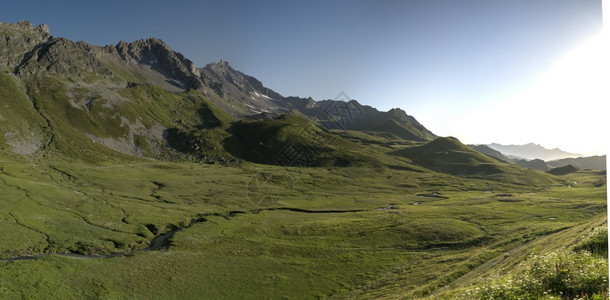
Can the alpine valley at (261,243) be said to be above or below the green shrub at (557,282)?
below

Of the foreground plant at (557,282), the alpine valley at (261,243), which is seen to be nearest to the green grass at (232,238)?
the alpine valley at (261,243)

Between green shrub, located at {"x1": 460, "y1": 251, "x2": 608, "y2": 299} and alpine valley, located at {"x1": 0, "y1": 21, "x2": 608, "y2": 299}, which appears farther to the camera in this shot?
alpine valley, located at {"x1": 0, "y1": 21, "x2": 608, "y2": 299}

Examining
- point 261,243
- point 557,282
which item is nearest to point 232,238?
point 261,243

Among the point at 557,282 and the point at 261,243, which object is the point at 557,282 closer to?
the point at 557,282

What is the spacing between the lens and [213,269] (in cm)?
5769

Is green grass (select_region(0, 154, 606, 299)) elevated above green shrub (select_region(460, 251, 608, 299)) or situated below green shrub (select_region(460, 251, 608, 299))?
below

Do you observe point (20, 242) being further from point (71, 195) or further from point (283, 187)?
point (283, 187)

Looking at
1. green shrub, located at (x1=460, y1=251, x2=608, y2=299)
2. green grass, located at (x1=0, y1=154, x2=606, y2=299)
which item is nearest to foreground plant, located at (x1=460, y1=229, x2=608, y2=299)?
green shrub, located at (x1=460, y1=251, x2=608, y2=299)

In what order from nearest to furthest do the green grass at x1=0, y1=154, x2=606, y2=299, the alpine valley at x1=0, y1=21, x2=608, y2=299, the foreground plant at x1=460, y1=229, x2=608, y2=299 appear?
the foreground plant at x1=460, y1=229, x2=608, y2=299, the alpine valley at x1=0, y1=21, x2=608, y2=299, the green grass at x1=0, y1=154, x2=606, y2=299

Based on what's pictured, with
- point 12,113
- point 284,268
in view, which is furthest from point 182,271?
point 12,113

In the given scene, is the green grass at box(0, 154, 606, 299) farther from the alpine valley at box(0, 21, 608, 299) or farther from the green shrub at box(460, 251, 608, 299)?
the green shrub at box(460, 251, 608, 299)

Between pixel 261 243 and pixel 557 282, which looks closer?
pixel 557 282

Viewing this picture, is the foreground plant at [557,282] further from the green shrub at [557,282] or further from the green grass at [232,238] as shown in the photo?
the green grass at [232,238]

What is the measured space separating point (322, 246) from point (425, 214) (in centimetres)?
4506
